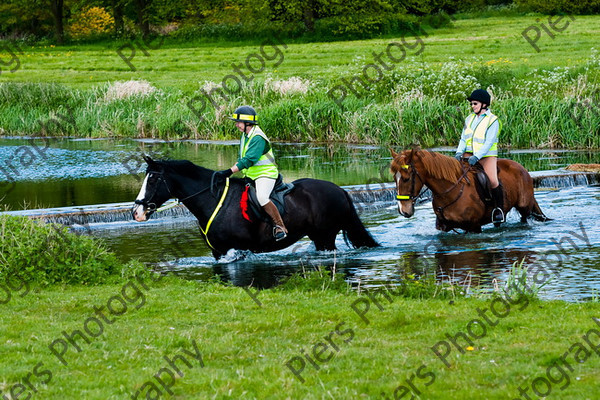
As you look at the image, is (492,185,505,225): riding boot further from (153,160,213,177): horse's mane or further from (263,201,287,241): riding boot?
(153,160,213,177): horse's mane

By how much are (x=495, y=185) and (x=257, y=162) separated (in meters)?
4.47

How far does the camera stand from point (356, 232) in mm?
15062

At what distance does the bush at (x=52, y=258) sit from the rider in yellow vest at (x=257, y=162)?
2218mm

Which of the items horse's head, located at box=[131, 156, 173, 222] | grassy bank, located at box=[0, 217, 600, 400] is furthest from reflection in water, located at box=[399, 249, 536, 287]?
horse's head, located at box=[131, 156, 173, 222]

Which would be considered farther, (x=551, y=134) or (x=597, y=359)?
(x=551, y=134)

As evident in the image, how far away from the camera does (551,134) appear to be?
26297mm

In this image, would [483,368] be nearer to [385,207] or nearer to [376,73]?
[385,207]

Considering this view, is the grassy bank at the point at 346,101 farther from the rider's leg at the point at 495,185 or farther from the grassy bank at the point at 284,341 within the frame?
the grassy bank at the point at 284,341

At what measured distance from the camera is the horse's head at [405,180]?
14383 mm

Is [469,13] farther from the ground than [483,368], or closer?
farther from the ground

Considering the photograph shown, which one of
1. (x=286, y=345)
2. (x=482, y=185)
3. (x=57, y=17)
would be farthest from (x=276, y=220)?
(x=57, y=17)

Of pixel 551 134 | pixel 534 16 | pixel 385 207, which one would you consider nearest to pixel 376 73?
pixel 551 134

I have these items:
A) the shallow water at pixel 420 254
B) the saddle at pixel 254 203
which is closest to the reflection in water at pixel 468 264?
the shallow water at pixel 420 254

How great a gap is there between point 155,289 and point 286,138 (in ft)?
65.4
